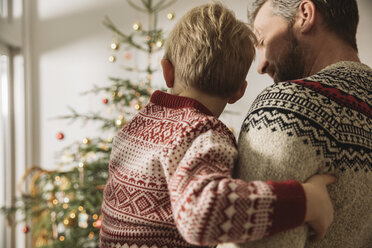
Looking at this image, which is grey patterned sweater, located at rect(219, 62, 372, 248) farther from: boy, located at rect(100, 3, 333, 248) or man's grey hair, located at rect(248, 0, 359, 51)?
man's grey hair, located at rect(248, 0, 359, 51)

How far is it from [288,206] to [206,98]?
37 centimetres

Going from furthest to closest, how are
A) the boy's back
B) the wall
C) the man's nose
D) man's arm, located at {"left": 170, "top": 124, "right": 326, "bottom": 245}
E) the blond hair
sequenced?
the wall, the man's nose, the blond hair, the boy's back, man's arm, located at {"left": 170, "top": 124, "right": 326, "bottom": 245}

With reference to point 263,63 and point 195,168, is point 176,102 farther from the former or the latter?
point 263,63

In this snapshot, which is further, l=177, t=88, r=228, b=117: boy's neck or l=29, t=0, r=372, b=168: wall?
l=29, t=0, r=372, b=168: wall

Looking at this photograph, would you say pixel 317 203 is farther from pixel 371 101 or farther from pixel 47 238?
pixel 47 238

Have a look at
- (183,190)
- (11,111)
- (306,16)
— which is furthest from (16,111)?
(183,190)

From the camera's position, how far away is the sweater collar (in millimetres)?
816

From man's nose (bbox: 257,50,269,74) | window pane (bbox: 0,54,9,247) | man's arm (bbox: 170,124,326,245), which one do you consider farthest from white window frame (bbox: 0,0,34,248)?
man's arm (bbox: 170,124,326,245)

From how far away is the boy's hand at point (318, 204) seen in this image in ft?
2.04

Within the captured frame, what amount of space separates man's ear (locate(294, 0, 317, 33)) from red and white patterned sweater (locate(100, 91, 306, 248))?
472 millimetres

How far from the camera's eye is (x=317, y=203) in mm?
628

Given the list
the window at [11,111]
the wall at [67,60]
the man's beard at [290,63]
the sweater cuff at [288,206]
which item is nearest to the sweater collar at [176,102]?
the sweater cuff at [288,206]

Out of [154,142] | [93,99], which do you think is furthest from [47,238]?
[154,142]

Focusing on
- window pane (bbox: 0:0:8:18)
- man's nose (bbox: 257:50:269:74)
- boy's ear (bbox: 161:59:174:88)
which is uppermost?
window pane (bbox: 0:0:8:18)
